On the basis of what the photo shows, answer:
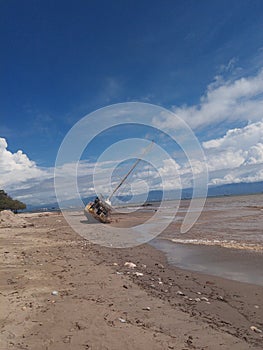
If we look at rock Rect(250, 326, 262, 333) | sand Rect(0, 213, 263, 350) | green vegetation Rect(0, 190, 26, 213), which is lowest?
rock Rect(250, 326, 262, 333)

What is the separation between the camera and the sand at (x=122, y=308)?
544cm

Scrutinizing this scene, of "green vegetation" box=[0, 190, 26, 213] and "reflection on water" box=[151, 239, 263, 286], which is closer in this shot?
"reflection on water" box=[151, 239, 263, 286]

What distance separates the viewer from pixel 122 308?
7.11 m

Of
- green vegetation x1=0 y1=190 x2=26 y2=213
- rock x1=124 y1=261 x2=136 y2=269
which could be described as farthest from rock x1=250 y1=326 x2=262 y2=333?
green vegetation x1=0 y1=190 x2=26 y2=213

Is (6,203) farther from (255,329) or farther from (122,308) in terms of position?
(255,329)

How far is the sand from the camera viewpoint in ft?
17.8

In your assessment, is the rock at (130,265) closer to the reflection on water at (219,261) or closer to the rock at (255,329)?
the reflection on water at (219,261)

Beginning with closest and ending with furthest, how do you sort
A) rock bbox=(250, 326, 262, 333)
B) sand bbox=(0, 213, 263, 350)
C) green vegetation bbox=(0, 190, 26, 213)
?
sand bbox=(0, 213, 263, 350)
rock bbox=(250, 326, 262, 333)
green vegetation bbox=(0, 190, 26, 213)

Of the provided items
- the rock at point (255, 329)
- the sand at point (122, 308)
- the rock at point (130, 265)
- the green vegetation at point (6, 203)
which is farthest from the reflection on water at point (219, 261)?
the green vegetation at point (6, 203)

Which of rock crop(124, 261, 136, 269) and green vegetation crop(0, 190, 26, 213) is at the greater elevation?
green vegetation crop(0, 190, 26, 213)

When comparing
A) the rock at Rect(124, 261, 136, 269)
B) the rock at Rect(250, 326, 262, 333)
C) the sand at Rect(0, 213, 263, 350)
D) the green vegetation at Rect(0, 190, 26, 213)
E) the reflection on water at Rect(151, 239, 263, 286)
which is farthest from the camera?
the green vegetation at Rect(0, 190, 26, 213)

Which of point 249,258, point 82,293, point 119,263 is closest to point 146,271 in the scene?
point 119,263

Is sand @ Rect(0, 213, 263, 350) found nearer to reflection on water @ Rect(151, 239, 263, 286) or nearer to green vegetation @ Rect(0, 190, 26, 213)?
reflection on water @ Rect(151, 239, 263, 286)

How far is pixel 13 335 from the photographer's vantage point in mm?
5500
